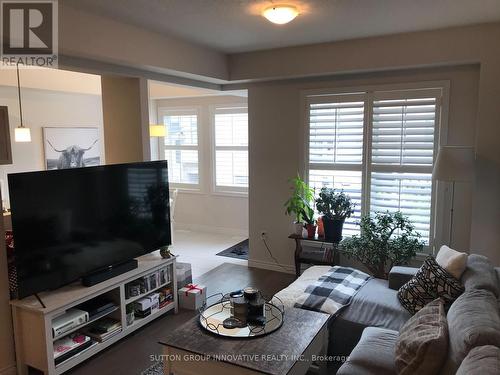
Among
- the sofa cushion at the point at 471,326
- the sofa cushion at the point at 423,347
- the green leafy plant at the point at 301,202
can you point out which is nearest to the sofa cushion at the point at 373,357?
the sofa cushion at the point at 423,347

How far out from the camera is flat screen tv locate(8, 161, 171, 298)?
2621 mm

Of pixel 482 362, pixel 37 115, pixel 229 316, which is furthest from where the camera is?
pixel 37 115

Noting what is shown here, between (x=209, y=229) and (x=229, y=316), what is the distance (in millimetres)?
4461

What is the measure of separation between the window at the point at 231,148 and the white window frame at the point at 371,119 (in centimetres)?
213

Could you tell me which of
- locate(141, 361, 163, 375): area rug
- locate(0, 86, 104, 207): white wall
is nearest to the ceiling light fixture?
locate(141, 361, 163, 375): area rug

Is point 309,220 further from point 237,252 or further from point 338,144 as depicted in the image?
point 237,252

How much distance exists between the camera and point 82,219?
2.97 meters

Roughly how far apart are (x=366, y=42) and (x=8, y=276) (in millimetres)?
3626

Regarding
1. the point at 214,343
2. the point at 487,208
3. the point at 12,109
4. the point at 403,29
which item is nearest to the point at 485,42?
the point at 403,29

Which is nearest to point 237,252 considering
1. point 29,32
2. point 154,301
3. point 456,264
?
point 154,301

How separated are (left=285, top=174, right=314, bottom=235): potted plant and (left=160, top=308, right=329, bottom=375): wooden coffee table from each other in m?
1.94

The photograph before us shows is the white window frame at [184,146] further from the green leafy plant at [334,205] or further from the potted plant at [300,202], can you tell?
the green leafy plant at [334,205]

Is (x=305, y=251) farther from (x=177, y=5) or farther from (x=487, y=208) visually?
(x=177, y=5)

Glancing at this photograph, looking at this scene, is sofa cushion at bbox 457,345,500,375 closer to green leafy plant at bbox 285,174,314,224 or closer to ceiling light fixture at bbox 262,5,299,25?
ceiling light fixture at bbox 262,5,299,25
